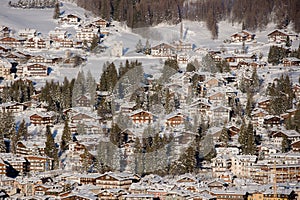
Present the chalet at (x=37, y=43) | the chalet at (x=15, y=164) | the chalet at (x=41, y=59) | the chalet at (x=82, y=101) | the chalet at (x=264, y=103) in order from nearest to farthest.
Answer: the chalet at (x=15, y=164), the chalet at (x=264, y=103), the chalet at (x=82, y=101), the chalet at (x=41, y=59), the chalet at (x=37, y=43)

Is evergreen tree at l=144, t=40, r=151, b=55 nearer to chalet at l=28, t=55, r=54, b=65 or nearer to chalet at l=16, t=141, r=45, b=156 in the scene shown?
chalet at l=28, t=55, r=54, b=65

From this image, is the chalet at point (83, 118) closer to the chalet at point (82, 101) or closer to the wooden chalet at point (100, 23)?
the chalet at point (82, 101)

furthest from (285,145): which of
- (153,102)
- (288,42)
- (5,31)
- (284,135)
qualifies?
(5,31)

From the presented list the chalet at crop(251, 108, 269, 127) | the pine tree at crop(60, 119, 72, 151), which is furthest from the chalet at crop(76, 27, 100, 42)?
the pine tree at crop(60, 119, 72, 151)

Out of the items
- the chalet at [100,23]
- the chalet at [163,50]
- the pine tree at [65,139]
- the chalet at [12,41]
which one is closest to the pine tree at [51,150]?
the pine tree at [65,139]

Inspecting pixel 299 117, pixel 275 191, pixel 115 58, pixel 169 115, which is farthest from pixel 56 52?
pixel 275 191
